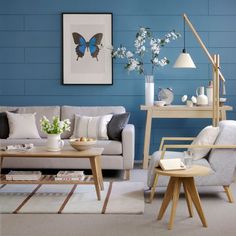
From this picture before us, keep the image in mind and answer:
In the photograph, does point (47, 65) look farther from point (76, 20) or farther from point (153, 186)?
point (153, 186)

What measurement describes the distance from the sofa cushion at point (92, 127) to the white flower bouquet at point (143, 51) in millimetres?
908

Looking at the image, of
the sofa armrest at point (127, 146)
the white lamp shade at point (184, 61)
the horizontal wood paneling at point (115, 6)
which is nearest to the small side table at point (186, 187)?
the sofa armrest at point (127, 146)

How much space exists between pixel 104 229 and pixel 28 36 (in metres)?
4.00

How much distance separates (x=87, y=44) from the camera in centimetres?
747

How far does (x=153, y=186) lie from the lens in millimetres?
5156

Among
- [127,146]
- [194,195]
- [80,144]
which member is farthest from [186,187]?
[127,146]

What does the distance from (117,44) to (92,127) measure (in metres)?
1.39

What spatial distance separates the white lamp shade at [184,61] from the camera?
270 inches

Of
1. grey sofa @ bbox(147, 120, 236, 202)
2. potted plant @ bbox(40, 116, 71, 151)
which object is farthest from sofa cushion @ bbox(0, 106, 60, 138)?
grey sofa @ bbox(147, 120, 236, 202)

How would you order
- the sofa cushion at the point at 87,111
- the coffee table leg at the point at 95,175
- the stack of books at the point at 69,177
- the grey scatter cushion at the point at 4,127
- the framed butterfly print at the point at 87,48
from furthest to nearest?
the framed butterfly print at the point at 87,48 < the sofa cushion at the point at 87,111 < the grey scatter cushion at the point at 4,127 < the stack of books at the point at 69,177 < the coffee table leg at the point at 95,175

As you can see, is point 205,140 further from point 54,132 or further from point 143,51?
point 143,51

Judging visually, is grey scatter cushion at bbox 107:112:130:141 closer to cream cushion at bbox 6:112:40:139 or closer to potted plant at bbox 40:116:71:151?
cream cushion at bbox 6:112:40:139

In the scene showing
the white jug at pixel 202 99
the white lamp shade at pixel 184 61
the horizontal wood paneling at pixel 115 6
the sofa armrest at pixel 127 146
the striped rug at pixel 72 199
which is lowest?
the striped rug at pixel 72 199

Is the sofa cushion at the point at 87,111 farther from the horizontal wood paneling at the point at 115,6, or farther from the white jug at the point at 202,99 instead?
the horizontal wood paneling at the point at 115,6
